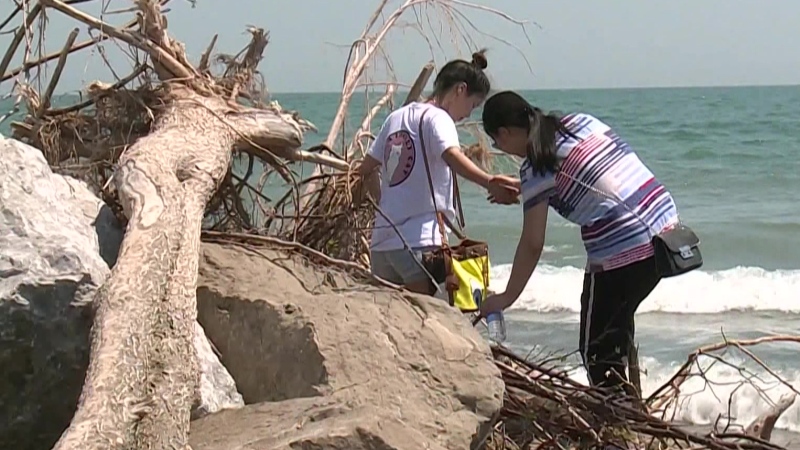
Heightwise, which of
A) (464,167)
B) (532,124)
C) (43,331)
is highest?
(532,124)

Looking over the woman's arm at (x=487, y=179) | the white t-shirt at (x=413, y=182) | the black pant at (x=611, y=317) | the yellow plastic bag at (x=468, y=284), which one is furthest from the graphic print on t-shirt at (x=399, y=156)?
the black pant at (x=611, y=317)

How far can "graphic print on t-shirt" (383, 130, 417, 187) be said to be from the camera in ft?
14.8

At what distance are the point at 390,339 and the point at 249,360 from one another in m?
0.53

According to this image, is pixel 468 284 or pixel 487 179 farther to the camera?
pixel 468 284

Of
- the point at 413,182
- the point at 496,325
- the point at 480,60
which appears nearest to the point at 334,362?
the point at 496,325

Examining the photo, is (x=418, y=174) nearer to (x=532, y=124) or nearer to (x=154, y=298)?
(x=532, y=124)

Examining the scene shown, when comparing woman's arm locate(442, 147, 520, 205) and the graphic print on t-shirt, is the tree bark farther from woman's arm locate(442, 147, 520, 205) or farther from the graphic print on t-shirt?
woman's arm locate(442, 147, 520, 205)

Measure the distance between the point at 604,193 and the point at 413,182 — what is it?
85cm

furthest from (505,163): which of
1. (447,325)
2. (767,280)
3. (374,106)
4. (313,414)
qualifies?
(767,280)

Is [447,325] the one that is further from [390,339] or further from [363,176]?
[363,176]

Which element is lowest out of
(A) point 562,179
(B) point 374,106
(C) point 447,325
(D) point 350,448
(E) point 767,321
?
(E) point 767,321

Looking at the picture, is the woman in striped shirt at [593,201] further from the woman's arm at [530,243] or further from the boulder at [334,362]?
the boulder at [334,362]

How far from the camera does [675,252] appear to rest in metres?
3.96

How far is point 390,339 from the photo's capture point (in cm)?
333
